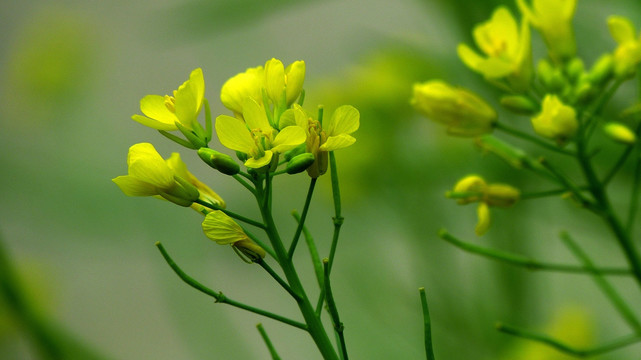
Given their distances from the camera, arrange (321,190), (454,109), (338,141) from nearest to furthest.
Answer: (338,141) → (454,109) → (321,190)

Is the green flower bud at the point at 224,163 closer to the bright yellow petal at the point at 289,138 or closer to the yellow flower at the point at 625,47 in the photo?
the bright yellow petal at the point at 289,138

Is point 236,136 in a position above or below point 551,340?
above

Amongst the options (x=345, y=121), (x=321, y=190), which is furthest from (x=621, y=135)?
(x=321, y=190)

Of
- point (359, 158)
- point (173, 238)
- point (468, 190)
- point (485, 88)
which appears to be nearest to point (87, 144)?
point (173, 238)

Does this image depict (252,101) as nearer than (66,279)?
Yes

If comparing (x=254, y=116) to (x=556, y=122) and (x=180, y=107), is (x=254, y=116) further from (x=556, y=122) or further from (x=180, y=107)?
(x=556, y=122)

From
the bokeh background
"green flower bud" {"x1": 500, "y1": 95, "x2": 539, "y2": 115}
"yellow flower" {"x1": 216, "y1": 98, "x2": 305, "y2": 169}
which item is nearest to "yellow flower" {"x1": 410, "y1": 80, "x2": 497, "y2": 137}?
"green flower bud" {"x1": 500, "y1": 95, "x2": 539, "y2": 115}

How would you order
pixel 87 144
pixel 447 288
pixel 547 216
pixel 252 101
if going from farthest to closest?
pixel 87 144, pixel 547 216, pixel 447 288, pixel 252 101

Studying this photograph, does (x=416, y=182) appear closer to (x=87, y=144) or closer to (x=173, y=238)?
(x=173, y=238)
